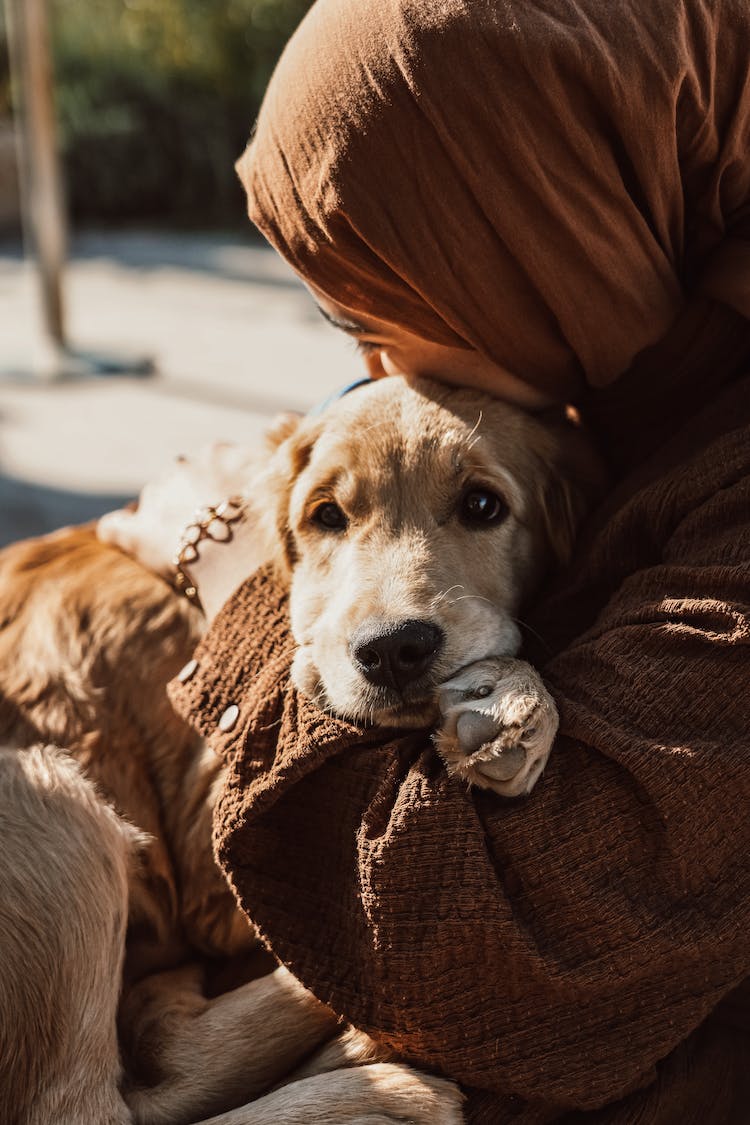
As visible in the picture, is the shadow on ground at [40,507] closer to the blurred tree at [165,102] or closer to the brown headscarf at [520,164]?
the brown headscarf at [520,164]

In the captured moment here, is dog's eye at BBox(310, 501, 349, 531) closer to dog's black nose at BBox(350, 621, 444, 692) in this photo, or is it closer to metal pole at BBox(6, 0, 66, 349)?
dog's black nose at BBox(350, 621, 444, 692)

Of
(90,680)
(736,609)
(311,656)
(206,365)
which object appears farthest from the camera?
(206,365)

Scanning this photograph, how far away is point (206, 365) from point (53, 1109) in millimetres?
6965

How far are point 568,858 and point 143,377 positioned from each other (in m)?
7.04

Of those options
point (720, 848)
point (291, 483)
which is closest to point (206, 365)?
point (291, 483)

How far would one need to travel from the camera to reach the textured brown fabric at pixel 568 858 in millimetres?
1966

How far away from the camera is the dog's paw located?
1.97m

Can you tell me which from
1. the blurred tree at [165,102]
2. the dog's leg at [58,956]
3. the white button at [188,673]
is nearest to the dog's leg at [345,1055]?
the dog's leg at [58,956]

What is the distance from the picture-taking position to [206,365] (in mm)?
8820

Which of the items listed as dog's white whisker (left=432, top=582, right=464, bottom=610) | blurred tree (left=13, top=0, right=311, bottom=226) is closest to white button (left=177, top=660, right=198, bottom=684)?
dog's white whisker (left=432, top=582, right=464, bottom=610)

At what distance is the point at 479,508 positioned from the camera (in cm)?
260

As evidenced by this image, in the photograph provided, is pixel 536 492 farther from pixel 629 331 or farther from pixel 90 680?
pixel 90 680

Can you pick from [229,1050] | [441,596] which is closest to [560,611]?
[441,596]

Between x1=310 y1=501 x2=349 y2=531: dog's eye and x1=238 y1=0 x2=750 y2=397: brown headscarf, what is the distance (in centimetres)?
45
